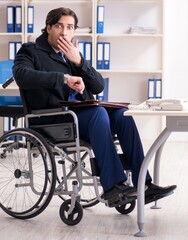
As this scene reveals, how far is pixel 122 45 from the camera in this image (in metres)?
7.14

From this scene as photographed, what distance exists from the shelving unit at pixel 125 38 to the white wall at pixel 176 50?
0.07 m

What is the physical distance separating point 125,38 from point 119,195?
417 centimetres

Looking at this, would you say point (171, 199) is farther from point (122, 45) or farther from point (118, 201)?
point (122, 45)

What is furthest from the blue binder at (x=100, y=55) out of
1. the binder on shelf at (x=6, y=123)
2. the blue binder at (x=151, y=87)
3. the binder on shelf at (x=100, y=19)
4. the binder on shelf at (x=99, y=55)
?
the binder on shelf at (x=6, y=123)

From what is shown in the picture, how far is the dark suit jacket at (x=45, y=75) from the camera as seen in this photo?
10.7ft

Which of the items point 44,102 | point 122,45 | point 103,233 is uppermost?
point 122,45

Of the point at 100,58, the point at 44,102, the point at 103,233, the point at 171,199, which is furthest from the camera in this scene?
the point at 100,58

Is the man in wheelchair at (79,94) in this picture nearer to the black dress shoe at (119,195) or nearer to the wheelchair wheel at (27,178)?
the black dress shoe at (119,195)

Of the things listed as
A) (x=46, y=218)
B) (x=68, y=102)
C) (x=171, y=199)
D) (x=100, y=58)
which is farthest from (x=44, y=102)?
(x=100, y=58)

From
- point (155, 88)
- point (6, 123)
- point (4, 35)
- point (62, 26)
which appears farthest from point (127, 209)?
point (4, 35)

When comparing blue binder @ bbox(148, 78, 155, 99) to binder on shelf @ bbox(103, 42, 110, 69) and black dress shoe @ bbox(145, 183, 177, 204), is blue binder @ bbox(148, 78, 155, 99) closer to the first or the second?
binder on shelf @ bbox(103, 42, 110, 69)

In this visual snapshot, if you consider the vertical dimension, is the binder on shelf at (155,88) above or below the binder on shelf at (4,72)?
below

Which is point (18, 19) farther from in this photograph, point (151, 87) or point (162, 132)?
point (162, 132)

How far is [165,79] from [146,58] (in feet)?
1.02
